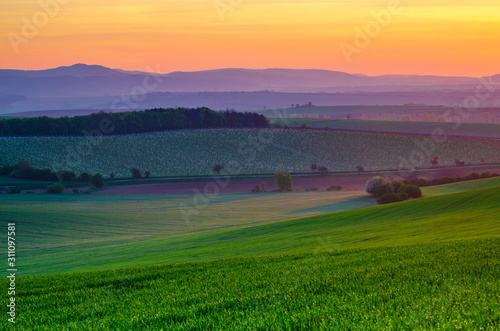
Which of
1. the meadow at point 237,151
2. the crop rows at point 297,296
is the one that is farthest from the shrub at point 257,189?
the crop rows at point 297,296

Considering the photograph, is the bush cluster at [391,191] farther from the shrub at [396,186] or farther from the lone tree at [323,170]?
the lone tree at [323,170]

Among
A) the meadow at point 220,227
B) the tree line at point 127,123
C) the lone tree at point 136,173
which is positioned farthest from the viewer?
the tree line at point 127,123

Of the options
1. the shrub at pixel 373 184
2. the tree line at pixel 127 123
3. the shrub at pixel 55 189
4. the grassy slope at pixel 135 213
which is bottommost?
the grassy slope at pixel 135 213

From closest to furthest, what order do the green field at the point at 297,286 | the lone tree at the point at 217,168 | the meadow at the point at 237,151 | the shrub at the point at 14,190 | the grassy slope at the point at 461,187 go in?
the green field at the point at 297,286
the grassy slope at the point at 461,187
the shrub at the point at 14,190
the lone tree at the point at 217,168
the meadow at the point at 237,151

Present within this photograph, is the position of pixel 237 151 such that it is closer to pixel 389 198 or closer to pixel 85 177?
pixel 85 177

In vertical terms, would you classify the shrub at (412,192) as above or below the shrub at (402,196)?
above

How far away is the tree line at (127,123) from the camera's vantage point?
92.9m

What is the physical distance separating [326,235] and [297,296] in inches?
621

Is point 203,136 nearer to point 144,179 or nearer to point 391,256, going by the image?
point 144,179

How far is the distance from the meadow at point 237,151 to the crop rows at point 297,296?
228 feet

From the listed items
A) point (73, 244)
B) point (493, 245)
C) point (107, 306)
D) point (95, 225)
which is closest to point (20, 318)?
point (107, 306)

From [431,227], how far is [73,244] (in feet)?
74.9

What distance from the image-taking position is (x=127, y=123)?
326ft

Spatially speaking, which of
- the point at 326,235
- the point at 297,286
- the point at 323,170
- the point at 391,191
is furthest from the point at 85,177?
the point at 297,286
